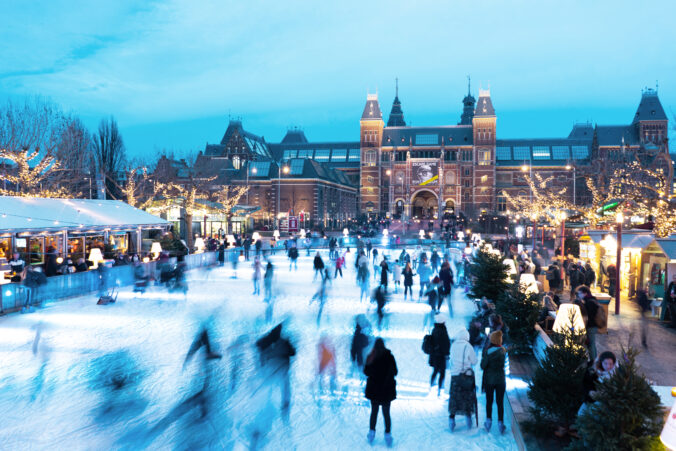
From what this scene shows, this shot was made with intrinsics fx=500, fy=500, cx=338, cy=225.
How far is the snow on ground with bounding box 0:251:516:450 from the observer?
603cm

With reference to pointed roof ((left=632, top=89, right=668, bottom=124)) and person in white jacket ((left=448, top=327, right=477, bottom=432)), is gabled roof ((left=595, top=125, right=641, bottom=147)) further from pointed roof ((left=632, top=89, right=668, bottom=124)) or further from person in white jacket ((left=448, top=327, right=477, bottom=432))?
person in white jacket ((left=448, top=327, right=477, bottom=432))

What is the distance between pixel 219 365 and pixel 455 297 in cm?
946

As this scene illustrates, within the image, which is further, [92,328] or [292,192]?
[292,192]

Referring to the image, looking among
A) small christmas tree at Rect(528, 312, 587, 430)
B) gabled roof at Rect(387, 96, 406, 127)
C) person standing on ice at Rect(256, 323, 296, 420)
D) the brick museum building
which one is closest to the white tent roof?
person standing on ice at Rect(256, 323, 296, 420)

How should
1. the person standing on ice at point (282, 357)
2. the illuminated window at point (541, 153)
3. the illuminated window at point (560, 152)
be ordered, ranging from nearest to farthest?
1. the person standing on ice at point (282, 357)
2. the illuminated window at point (560, 152)
3. the illuminated window at point (541, 153)

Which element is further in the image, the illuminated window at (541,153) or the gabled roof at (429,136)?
the gabled roof at (429,136)

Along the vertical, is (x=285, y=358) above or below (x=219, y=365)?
above

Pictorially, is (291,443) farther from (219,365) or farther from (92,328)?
(92,328)

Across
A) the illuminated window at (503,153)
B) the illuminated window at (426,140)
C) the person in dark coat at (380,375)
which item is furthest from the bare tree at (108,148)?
the illuminated window at (503,153)

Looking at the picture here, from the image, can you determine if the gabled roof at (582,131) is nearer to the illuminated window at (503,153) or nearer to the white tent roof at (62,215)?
the illuminated window at (503,153)

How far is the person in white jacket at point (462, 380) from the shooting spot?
6.09 m

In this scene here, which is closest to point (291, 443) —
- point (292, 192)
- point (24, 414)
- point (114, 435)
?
point (114, 435)

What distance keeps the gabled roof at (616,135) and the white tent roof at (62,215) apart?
69818 mm

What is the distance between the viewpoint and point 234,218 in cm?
3888
